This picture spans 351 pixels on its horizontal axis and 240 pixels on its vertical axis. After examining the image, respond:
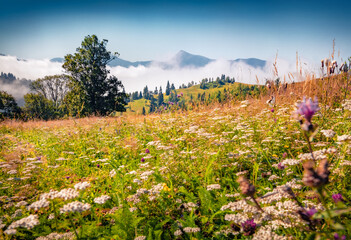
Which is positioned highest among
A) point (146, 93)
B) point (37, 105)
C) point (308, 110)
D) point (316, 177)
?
point (146, 93)

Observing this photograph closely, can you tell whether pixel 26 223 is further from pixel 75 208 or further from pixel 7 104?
pixel 7 104

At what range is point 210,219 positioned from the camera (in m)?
2.02

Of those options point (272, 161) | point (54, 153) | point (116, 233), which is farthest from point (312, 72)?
point (54, 153)

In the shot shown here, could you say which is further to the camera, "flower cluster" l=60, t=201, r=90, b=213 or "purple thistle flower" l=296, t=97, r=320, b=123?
"flower cluster" l=60, t=201, r=90, b=213

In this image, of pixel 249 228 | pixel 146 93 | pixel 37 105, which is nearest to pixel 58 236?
pixel 249 228

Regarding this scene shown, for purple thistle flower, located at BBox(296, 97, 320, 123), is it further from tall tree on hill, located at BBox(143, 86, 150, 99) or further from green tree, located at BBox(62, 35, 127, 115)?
tall tree on hill, located at BBox(143, 86, 150, 99)

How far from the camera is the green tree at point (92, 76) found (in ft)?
112

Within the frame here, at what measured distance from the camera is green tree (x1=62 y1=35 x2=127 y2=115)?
34.0 m

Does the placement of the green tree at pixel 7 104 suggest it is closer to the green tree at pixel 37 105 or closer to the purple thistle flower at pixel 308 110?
the green tree at pixel 37 105

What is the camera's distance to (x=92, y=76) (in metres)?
34.9

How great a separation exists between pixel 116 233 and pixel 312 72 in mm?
7438

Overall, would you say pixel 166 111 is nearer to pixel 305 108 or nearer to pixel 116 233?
pixel 116 233

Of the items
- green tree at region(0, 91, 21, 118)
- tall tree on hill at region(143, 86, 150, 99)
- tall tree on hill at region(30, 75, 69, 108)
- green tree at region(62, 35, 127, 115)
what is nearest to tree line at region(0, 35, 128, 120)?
green tree at region(62, 35, 127, 115)

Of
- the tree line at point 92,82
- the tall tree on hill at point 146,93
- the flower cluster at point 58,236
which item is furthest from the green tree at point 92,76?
the tall tree on hill at point 146,93
